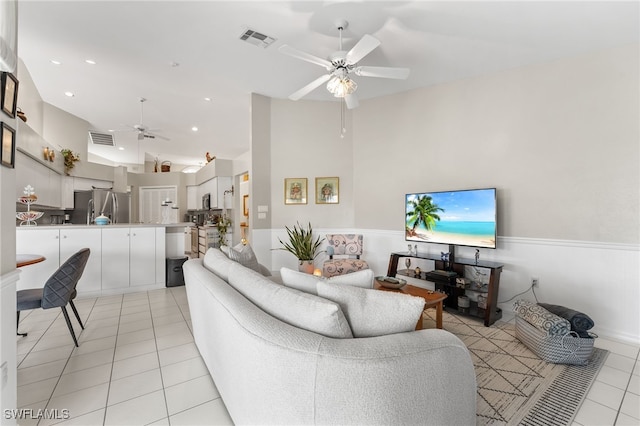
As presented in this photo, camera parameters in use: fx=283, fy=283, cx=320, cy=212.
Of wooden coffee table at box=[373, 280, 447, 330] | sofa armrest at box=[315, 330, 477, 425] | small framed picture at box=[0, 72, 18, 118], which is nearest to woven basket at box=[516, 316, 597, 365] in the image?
wooden coffee table at box=[373, 280, 447, 330]

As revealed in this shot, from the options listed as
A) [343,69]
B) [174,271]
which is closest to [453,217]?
[343,69]

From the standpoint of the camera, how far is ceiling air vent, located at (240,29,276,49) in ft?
9.72

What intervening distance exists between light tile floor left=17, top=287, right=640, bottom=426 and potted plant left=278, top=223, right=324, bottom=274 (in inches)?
74.4

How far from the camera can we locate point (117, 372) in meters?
2.12

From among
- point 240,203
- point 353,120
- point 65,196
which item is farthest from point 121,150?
point 353,120

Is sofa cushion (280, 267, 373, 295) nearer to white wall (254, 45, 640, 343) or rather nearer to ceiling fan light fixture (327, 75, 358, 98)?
ceiling fan light fixture (327, 75, 358, 98)

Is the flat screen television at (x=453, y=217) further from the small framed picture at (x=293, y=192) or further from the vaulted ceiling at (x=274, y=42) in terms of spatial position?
the small framed picture at (x=293, y=192)

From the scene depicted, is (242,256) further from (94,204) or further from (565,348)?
(94,204)

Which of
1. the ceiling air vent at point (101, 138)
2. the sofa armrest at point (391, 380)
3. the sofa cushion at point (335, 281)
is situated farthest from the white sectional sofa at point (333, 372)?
the ceiling air vent at point (101, 138)

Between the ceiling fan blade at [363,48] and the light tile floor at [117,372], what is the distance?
285 cm

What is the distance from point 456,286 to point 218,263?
9.06ft

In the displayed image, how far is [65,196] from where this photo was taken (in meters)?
5.97

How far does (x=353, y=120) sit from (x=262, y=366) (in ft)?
15.0

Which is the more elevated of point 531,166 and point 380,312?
point 531,166
